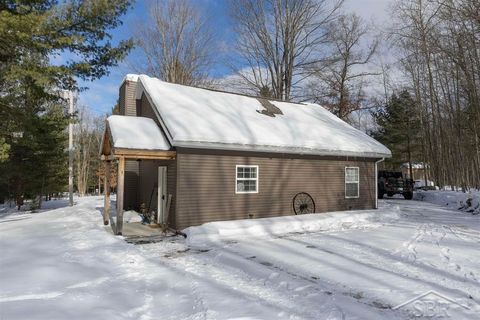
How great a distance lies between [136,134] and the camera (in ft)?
37.4

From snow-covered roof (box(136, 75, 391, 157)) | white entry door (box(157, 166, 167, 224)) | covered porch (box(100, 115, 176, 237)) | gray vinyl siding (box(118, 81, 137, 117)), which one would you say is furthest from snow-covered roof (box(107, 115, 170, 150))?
gray vinyl siding (box(118, 81, 137, 117))

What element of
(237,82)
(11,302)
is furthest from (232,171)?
(237,82)

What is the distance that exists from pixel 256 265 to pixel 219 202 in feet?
16.8

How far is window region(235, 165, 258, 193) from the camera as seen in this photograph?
12.8 m

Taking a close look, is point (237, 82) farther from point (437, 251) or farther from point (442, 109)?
point (437, 251)

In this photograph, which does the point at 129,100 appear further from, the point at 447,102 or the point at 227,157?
the point at 447,102

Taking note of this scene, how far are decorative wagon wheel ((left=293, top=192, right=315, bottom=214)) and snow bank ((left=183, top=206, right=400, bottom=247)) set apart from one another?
1.14 metres

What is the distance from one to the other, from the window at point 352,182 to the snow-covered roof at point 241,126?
→ 84 centimetres

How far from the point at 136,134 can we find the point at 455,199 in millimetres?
18451

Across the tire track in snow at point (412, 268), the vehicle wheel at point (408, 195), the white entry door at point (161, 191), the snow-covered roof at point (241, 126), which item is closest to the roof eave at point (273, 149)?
the snow-covered roof at point (241, 126)

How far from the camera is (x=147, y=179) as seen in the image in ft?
49.8

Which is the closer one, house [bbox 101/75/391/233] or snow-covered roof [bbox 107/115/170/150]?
snow-covered roof [bbox 107/115/170/150]

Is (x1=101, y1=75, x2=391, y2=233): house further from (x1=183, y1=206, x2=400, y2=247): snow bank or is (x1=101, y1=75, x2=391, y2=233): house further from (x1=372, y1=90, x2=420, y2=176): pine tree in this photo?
(x1=372, y1=90, x2=420, y2=176): pine tree

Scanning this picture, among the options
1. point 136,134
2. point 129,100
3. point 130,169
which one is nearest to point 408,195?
point 130,169
